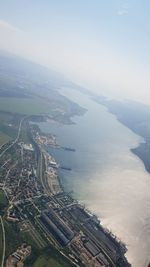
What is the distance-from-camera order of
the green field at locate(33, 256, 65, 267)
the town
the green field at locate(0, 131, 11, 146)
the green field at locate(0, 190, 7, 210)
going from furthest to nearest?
the green field at locate(0, 131, 11, 146), the green field at locate(0, 190, 7, 210), the town, the green field at locate(33, 256, 65, 267)

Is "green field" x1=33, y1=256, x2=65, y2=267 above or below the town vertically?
below

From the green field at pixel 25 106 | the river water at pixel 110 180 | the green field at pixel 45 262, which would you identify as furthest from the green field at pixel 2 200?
the green field at pixel 25 106

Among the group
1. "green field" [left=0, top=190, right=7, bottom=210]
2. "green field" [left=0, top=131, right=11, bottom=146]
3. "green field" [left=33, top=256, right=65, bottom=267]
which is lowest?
"green field" [left=33, top=256, right=65, bottom=267]

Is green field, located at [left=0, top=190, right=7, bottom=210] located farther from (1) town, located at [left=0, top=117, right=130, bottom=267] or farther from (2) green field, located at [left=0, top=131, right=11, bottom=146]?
(2) green field, located at [left=0, top=131, right=11, bottom=146]

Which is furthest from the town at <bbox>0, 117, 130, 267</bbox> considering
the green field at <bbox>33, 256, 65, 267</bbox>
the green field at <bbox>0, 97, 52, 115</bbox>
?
the green field at <bbox>0, 97, 52, 115</bbox>

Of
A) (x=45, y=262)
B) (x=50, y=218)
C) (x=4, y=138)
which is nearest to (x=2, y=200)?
(x=50, y=218)

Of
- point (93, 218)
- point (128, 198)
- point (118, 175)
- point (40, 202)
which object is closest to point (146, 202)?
point (128, 198)

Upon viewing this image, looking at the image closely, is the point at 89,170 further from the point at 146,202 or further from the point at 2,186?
the point at 2,186
